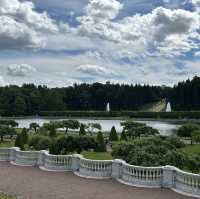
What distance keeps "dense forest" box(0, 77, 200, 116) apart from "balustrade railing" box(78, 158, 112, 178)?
95533 millimetres

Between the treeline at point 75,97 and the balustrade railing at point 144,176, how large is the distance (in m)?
104

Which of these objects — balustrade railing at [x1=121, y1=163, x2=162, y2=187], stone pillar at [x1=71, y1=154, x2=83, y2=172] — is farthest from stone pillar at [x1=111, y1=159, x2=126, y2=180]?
stone pillar at [x1=71, y1=154, x2=83, y2=172]

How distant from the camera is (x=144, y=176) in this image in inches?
613

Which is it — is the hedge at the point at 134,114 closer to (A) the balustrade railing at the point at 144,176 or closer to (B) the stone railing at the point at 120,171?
(B) the stone railing at the point at 120,171

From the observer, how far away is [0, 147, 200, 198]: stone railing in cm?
1439

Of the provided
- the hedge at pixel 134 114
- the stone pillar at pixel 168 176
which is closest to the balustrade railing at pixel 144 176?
the stone pillar at pixel 168 176

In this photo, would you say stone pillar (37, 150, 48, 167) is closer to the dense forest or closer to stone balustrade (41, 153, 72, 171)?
stone balustrade (41, 153, 72, 171)

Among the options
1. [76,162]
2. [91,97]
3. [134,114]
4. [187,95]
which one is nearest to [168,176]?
[76,162]

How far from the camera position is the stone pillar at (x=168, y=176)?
591 inches

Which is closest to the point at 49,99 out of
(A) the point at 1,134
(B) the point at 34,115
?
(B) the point at 34,115

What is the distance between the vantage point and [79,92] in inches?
5531

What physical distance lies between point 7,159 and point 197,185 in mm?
12842

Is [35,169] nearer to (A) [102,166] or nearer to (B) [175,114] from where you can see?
(A) [102,166]

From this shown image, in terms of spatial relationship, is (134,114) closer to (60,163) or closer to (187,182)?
(60,163)
